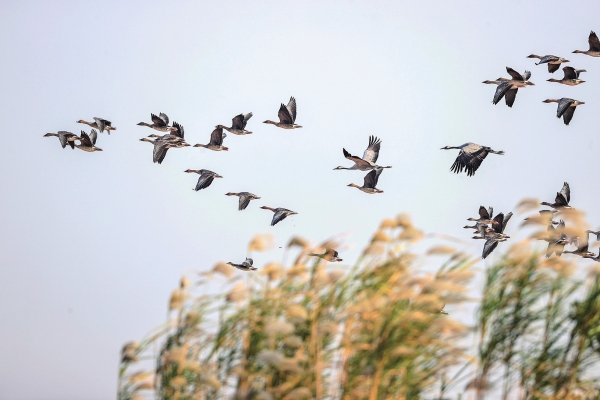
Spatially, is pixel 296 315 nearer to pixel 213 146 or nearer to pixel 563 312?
pixel 563 312

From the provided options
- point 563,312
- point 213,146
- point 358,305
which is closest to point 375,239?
point 358,305

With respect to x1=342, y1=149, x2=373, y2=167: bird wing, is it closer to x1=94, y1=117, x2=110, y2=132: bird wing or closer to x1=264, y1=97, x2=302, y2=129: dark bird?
x1=264, y1=97, x2=302, y2=129: dark bird

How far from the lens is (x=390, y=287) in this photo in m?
10.4

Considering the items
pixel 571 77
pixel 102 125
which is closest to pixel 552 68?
pixel 571 77

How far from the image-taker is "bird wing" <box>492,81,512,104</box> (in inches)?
1336

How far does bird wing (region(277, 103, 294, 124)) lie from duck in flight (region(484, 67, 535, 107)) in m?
6.61

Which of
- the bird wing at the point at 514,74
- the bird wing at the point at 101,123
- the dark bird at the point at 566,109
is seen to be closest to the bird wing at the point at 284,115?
the bird wing at the point at 514,74

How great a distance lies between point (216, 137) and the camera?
1393 inches

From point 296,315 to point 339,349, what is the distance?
2.19ft

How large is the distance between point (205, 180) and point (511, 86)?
10.8 metres

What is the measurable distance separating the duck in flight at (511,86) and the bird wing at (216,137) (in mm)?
9047

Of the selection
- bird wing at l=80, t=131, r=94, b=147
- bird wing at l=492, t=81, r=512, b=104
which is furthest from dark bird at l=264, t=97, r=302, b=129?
bird wing at l=80, t=131, r=94, b=147

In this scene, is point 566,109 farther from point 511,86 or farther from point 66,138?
point 66,138

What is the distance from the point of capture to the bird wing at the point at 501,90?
33938 millimetres
